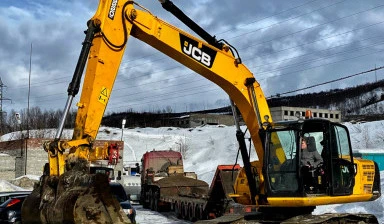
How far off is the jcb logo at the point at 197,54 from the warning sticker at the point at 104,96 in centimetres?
206

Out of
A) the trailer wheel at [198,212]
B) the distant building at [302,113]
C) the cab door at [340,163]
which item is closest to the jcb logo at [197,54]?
the distant building at [302,113]

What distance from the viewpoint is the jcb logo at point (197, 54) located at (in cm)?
1074

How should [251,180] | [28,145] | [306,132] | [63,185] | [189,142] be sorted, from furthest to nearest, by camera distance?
[189,142]
[28,145]
[251,180]
[306,132]
[63,185]

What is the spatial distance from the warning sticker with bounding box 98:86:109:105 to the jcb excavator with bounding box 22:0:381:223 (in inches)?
0.7

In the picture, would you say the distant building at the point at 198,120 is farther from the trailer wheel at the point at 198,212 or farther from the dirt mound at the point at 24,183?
the trailer wheel at the point at 198,212

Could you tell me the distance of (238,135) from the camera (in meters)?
11.6

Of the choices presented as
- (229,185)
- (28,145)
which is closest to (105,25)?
(229,185)

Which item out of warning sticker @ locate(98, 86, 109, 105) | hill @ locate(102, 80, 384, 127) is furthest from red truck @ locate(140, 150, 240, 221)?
hill @ locate(102, 80, 384, 127)

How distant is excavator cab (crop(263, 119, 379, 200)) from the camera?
32.5ft

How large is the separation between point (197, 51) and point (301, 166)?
318 centimetres

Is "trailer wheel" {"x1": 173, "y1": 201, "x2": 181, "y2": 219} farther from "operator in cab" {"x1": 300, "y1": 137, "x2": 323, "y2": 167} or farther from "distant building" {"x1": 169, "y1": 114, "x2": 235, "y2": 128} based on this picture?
"distant building" {"x1": 169, "y1": 114, "x2": 235, "y2": 128}

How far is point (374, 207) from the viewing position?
57.6 ft

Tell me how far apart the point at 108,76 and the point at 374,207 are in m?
11.7

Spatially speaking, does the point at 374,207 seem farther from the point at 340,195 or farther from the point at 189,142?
the point at 189,142
